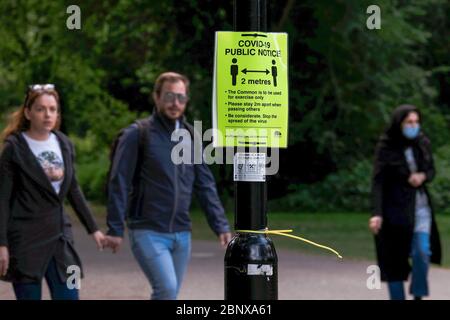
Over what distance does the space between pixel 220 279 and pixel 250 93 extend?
32.2 feet

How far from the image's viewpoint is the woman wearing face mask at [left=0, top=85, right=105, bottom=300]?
8.34 m

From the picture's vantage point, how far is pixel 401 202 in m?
11.3

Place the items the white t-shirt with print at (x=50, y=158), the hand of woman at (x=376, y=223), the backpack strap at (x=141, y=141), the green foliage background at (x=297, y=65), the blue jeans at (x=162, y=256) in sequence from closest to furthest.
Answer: the white t-shirt with print at (x=50, y=158), the blue jeans at (x=162, y=256), the backpack strap at (x=141, y=141), the hand of woman at (x=376, y=223), the green foliage background at (x=297, y=65)

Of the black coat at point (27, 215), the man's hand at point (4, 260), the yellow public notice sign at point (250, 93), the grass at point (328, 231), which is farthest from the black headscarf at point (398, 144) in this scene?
the yellow public notice sign at point (250, 93)

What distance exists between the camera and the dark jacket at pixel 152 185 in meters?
8.66

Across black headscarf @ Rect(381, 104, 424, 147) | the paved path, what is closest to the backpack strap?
black headscarf @ Rect(381, 104, 424, 147)

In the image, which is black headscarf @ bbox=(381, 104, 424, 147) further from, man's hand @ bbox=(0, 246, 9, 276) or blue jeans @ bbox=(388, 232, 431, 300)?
man's hand @ bbox=(0, 246, 9, 276)

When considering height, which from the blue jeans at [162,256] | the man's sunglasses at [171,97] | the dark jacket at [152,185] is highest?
the man's sunglasses at [171,97]

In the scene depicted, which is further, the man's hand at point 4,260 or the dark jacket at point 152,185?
the dark jacket at point 152,185

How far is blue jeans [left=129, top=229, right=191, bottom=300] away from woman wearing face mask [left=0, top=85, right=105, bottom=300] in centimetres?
45

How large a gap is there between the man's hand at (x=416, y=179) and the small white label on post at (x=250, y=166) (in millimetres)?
5856

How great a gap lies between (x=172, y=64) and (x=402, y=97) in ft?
17.4

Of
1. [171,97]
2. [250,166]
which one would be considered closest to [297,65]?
[171,97]

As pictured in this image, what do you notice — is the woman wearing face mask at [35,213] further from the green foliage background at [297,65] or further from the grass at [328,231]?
the green foliage background at [297,65]
